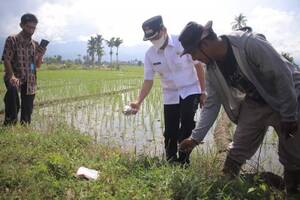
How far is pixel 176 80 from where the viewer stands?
3.56 metres

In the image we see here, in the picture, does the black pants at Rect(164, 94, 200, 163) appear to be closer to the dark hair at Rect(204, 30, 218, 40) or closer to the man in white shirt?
the man in white shirt

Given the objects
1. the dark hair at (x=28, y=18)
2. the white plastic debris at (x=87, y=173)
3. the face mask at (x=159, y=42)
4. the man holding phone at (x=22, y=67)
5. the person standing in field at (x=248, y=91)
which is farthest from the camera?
the man holding phone at (x=22, y=67)

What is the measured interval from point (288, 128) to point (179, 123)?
1.52 m

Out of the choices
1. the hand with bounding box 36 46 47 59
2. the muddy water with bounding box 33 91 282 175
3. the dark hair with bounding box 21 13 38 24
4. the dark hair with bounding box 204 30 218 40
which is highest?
the dark hair with bounding box 21 13 38 24

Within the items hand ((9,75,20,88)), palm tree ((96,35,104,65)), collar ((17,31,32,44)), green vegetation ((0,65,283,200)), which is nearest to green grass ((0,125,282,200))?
green vegetation ((0,65,283,200))

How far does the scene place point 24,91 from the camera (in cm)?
520

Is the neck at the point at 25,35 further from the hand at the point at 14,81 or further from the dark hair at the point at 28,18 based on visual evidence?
the hand at the point at 14,81

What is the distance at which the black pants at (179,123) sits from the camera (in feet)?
11.7

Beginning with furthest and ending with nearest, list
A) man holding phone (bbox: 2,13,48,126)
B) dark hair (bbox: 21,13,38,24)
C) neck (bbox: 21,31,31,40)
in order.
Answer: neck (bbox: 21,31,31,40) < man holding phone (bbox: 2,13,48,126) < dark hair (bbox: 21,13,38,24)

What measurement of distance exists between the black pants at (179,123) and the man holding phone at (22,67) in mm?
2330

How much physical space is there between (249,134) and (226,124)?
9.84 ft

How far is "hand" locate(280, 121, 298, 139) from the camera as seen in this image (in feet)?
7.82

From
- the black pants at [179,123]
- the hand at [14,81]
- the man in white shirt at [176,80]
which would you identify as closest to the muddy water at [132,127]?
the black pants at [179,123]

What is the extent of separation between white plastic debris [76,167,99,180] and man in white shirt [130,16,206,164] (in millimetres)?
748
